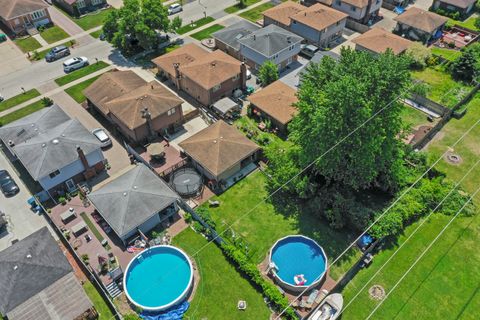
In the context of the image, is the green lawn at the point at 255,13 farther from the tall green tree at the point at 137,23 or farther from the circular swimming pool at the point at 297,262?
the circular swimming pool at the point at 297,262

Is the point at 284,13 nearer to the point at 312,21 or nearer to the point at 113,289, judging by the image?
the point at 312,21

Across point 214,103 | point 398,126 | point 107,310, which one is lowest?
point 107,310

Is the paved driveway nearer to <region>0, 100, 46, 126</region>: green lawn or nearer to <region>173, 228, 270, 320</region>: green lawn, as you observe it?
<region>0, 100, 46, 126</region>: green lawn

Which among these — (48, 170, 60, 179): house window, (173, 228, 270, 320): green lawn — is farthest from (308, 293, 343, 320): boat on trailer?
(48, 170, 60, 179): house window

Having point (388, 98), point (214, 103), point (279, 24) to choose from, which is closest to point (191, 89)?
point (214, 103)

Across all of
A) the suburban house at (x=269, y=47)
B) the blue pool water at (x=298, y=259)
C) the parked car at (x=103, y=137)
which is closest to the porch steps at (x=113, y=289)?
the blue pool water at (x=298, y=259)

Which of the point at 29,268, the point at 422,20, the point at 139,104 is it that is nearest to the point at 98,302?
the point at 29,268

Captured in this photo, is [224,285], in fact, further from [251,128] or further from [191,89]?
[191,89]
